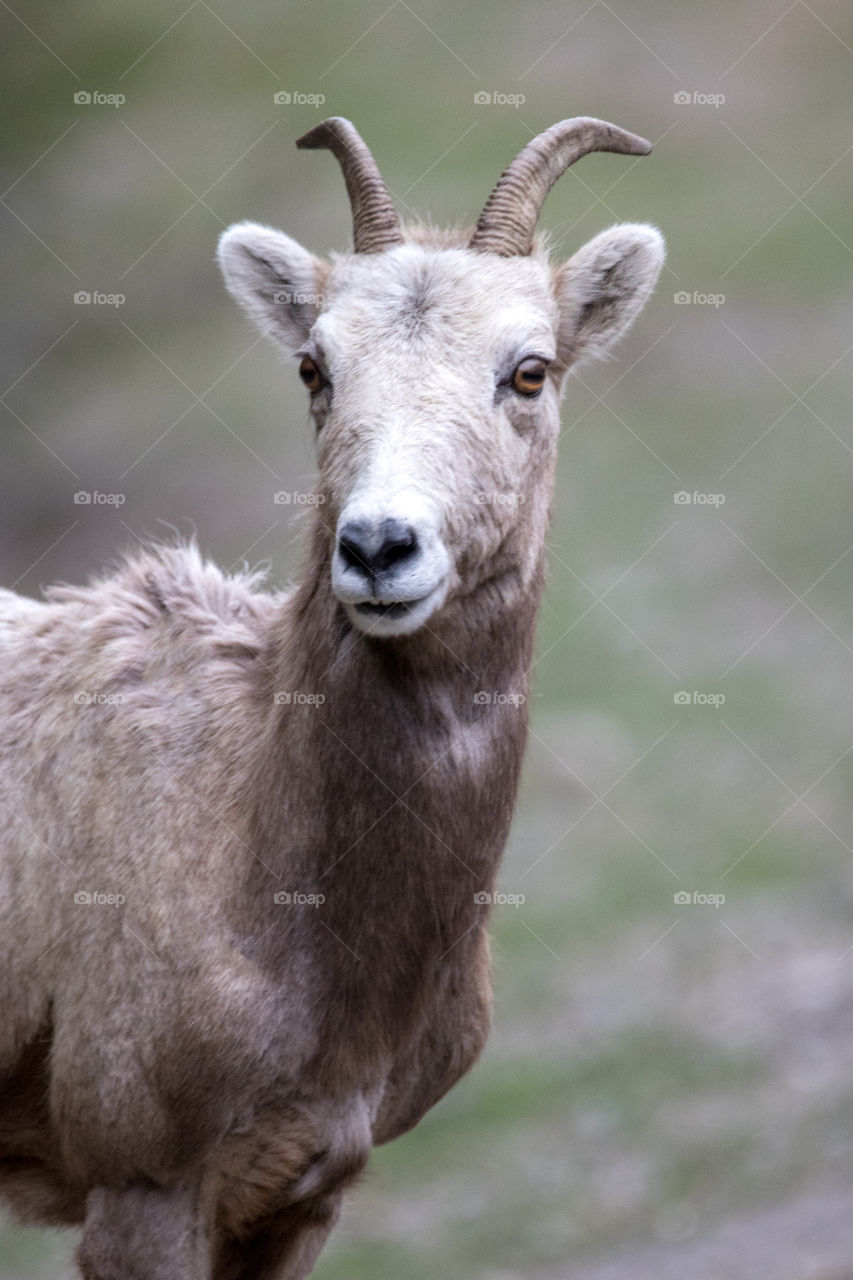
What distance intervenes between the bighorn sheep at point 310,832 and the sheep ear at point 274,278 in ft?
1.40

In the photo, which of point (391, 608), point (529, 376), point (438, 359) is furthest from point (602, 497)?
point (391, 608)

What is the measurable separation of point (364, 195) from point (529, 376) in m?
1.06

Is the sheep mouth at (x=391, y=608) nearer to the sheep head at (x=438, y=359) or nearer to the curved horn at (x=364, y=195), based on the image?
the sheep head at (x=438, y=359)

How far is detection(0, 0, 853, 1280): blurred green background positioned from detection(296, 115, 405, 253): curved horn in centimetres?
755

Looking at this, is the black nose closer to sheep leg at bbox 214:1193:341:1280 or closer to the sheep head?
the sheep head

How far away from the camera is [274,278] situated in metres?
6.55

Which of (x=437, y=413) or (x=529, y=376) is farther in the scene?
(x=529, y=376)

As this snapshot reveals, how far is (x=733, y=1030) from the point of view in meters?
13.9

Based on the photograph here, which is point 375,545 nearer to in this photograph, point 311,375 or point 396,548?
point 396,548

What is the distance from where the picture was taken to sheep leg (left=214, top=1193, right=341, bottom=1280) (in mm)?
5984

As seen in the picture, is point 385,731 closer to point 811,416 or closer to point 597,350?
point 597,350

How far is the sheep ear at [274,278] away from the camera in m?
6.44

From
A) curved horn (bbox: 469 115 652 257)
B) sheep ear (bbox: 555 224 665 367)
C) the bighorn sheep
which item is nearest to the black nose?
the bighorn sheep

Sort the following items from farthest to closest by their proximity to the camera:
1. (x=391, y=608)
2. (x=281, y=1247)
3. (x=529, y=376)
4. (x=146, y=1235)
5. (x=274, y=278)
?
1. (x=274, y=278)
2. (x=281, y=1247)
3. (x=529, y=376)
4. (x=146, y=1235)
5. (x=391, y=608)
